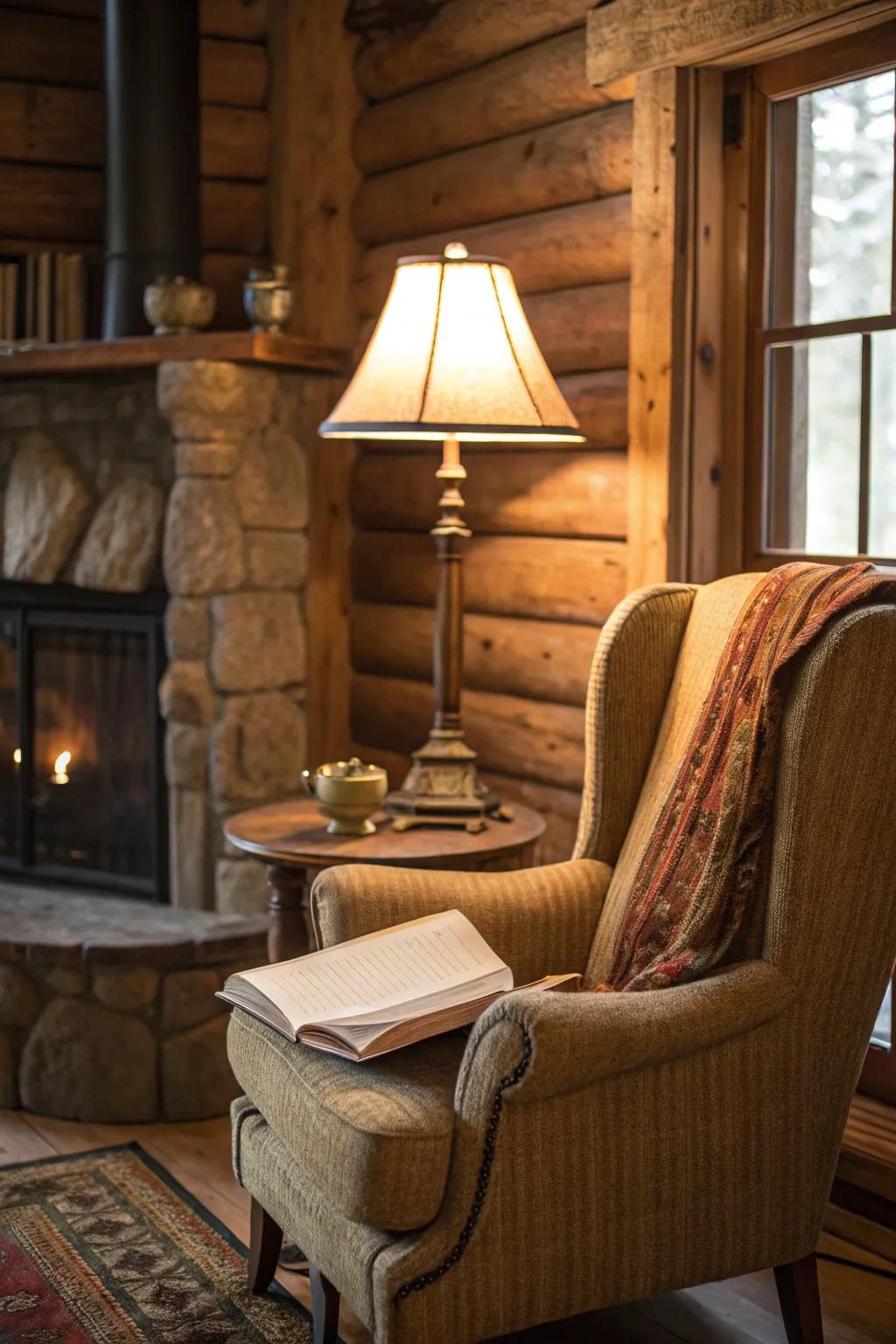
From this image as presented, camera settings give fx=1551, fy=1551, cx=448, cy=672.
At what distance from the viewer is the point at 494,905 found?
7.80ft

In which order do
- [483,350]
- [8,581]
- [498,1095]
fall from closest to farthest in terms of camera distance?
1. [498,1095]
2. [483,350]
3. [8,581]

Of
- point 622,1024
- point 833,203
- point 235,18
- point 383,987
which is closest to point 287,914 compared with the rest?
point 383,987

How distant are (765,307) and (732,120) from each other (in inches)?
13.5

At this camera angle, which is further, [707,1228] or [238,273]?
[238,273]

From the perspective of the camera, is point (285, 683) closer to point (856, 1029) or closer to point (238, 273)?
point (238, 273)

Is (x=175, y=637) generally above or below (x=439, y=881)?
above

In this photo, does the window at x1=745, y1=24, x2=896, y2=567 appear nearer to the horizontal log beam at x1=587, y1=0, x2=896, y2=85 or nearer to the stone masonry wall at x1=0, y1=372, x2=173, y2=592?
the horizontal log beam at x1=587, y1=0, x2=896, y2=85

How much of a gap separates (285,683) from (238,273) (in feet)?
3.45

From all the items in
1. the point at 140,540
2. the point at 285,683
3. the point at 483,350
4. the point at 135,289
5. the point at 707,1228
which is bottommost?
the point at 707,1228

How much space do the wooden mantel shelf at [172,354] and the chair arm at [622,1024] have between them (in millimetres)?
1901

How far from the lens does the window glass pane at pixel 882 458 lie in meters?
2.69

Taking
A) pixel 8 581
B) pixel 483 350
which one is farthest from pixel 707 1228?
pixel 8 581

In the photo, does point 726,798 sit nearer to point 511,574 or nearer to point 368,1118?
point 368,1118

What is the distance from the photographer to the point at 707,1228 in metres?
2.05
